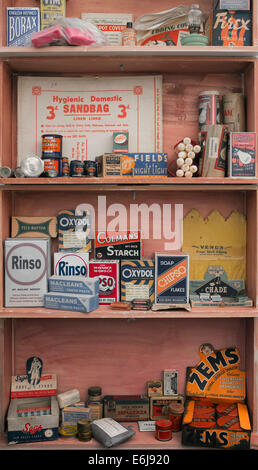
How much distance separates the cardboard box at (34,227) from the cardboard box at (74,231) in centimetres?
4

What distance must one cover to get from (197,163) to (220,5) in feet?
2.09

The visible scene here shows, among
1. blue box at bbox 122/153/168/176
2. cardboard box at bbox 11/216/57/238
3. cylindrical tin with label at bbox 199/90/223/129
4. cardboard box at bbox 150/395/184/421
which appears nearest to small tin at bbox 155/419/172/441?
cardboard box at bbox 150/395/184/421

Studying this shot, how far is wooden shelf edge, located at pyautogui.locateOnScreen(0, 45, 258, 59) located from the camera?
167cm

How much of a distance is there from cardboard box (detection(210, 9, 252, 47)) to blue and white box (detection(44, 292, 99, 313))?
117 centimetres

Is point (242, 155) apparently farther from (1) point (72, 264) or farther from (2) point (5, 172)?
(2) point (5, 172)

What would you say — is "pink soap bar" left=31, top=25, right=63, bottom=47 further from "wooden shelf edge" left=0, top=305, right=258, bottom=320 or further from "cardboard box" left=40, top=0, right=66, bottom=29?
"wooden shelf edge" left=0, top=305, right=258, bottom=320

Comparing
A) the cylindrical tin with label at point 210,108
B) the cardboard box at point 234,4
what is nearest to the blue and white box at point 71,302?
the cylindrical tin with label at point 210,108

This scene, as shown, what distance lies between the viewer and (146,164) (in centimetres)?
177

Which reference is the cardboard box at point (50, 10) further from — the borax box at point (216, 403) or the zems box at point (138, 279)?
the borax box at point (216, 403)

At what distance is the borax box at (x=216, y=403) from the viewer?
66.1 inches

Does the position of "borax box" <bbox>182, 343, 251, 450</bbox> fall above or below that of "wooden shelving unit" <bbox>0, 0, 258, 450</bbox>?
below

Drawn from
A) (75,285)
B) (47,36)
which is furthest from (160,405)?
(47,36)

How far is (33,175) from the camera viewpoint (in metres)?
1.72
